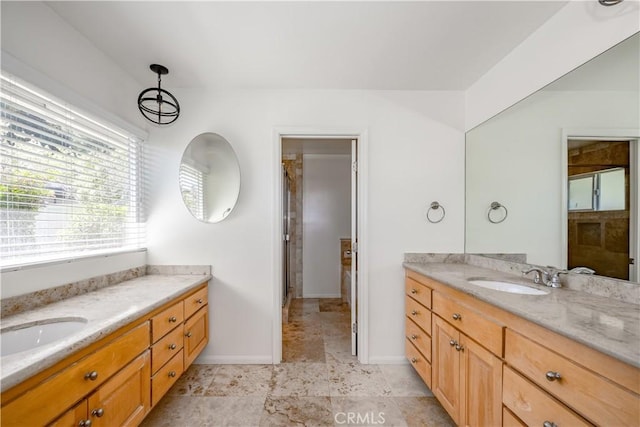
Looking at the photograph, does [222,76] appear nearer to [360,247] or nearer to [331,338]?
[360,247]

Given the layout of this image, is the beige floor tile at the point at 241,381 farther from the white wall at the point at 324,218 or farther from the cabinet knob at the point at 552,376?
the white wall at the point at 324,218

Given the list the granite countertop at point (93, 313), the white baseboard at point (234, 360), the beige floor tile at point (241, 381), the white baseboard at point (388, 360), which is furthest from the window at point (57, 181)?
the white baseboard at point (388, 360)

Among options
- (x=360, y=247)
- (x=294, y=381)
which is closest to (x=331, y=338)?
(x=294, y=381)

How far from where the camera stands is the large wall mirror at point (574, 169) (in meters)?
1.21

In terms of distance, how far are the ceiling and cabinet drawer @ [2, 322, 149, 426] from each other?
1.69 metres

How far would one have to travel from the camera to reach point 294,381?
6.62ft

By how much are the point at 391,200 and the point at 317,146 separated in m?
1.73

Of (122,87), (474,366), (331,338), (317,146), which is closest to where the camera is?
(474,366)

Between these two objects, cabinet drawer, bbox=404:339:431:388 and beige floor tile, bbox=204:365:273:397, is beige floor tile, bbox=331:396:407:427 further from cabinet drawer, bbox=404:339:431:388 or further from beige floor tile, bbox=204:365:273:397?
beige floor tile, bbox=204:365:273:397

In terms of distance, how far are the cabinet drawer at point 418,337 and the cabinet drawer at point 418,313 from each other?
0.04m

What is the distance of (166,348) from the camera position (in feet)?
5.36

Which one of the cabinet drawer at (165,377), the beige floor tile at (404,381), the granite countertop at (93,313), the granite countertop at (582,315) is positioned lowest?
the beige floor tile at (404,381)

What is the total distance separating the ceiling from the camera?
55.8 inches

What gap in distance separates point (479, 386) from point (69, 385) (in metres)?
1.72
